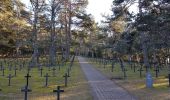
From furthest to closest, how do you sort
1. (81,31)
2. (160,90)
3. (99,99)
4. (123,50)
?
1. (81,31)
2. (123,50)
3. (160,90)
4. (99,99)

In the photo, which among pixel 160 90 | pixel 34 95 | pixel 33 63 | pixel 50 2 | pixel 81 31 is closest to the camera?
pixel 34 95

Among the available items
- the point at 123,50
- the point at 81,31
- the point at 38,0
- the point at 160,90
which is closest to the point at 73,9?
the point at 81,31

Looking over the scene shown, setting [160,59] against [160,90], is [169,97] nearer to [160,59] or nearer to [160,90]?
[160,90]

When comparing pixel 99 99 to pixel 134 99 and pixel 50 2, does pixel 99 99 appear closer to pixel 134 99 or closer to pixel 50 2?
pixel 134 99

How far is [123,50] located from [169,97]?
4343 centimetres

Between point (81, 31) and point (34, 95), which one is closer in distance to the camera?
point (34, 95)

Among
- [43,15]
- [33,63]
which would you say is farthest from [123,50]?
[33,63]

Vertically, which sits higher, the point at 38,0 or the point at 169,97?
the point at 38,0

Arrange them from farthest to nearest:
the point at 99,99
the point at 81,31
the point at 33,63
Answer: the point at 81,31, the point at 33,63, the point at 99,99

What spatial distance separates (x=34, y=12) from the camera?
4756cm

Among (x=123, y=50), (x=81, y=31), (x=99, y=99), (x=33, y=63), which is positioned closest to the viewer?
(x=99, y=99)

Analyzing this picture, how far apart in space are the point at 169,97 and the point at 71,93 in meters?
4.87

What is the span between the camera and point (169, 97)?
17594 millimetres

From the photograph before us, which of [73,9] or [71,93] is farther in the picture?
[73,9]
